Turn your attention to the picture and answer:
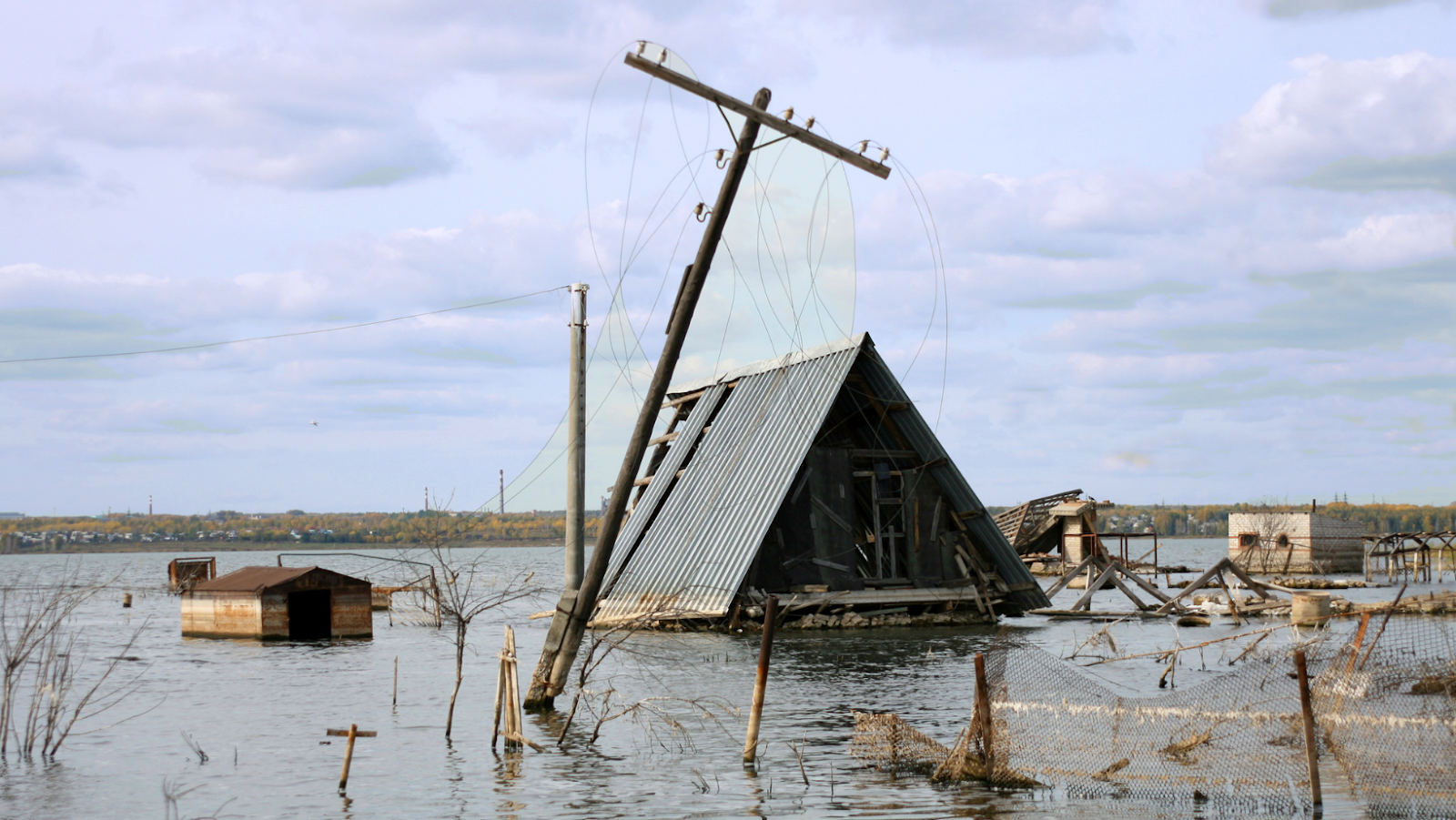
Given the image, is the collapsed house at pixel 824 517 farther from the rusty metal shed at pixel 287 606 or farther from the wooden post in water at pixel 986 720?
the wooden post in water at pixel 986 720

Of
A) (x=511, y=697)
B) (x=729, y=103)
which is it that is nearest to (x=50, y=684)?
(x=511, y=697)

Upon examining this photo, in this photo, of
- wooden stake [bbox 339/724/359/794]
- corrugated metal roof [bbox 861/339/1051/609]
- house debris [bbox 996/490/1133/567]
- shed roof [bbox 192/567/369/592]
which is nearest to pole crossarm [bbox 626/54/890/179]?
wooden stake [bbox 339/724/359/794]

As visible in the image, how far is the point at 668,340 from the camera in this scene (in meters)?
18.6

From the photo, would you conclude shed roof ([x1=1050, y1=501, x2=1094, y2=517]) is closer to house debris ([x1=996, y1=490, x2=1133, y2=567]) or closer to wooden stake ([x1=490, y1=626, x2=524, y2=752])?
house debris ([x1=996, y1=490, x2=1133, y2=567])

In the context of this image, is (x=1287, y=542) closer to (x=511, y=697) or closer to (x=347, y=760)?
(x=511, y=697)

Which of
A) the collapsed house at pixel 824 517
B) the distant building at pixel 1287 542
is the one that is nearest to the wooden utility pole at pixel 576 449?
the collapsed house at pixel 824 517

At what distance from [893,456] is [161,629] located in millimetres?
28506

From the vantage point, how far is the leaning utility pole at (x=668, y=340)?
17.8 meters

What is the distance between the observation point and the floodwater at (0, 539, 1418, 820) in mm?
14180

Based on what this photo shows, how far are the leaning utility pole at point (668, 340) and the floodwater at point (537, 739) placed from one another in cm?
128

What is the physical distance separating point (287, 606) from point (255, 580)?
210cm

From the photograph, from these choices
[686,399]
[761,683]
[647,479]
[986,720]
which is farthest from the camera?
[686,399]

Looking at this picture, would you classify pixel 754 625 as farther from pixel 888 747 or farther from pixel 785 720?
pixel 888 747

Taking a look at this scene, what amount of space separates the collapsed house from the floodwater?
2.02 meters
